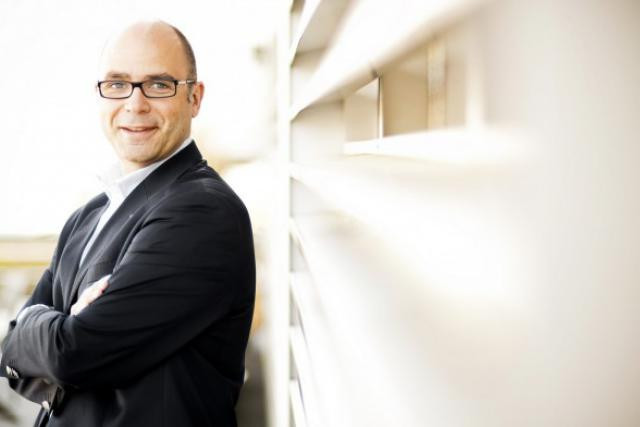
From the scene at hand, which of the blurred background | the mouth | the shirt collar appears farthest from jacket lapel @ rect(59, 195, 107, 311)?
the blurred background

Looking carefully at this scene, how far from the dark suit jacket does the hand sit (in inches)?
1.2

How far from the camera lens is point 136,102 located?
2.04 meters

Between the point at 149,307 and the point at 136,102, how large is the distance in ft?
2.27

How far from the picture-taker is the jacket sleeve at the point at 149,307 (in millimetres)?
1586

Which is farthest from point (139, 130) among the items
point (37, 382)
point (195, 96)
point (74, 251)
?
point (37, 382)

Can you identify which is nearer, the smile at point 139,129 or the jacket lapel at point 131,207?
the jacket lapel at point 131,207

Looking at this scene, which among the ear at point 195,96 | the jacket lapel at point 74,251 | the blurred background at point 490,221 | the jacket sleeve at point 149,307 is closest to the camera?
the blurred background at point 490,221

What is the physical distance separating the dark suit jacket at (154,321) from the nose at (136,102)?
0.79 feet

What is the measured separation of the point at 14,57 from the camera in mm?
4477

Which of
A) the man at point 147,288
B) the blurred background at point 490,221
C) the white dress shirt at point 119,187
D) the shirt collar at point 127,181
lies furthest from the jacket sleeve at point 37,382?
the blurred background at point 490,221

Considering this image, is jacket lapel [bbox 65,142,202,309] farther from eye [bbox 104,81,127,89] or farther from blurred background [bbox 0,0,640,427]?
blurred background [bbox 0,0,640,427]

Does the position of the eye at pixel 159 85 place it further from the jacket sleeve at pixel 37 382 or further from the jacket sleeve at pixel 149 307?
the jacket sleeve at pixel 37 382

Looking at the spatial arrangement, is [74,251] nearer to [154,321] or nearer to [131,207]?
[131,207]

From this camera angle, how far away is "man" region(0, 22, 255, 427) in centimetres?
160
